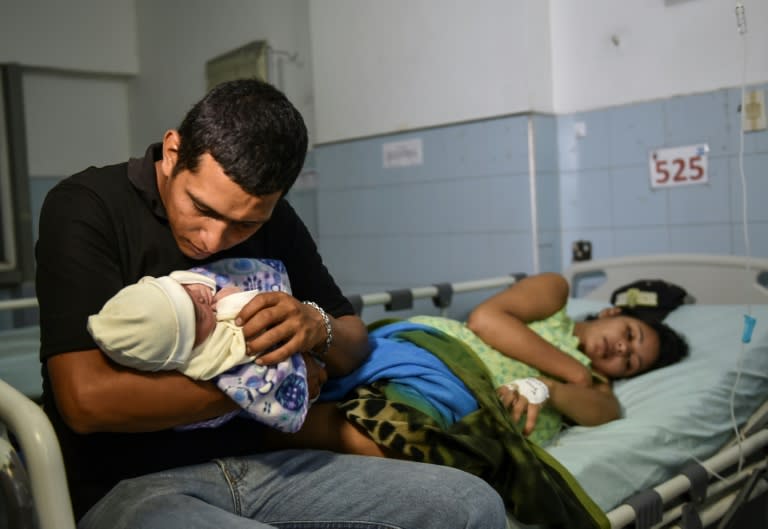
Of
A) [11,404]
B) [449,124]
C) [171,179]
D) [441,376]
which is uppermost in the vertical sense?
[449,124]

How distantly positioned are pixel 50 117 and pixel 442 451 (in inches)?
160

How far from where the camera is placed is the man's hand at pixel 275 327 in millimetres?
1262

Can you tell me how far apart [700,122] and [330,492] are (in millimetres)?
2192

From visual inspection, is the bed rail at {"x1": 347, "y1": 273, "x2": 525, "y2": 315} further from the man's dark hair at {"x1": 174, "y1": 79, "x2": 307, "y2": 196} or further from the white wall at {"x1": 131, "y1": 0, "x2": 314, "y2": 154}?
the white wall at {"x1": 131, "y1": 0, "x2": 314, "y2": 154}

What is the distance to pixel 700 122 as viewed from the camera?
2.92 metres

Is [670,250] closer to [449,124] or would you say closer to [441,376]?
[449,124]

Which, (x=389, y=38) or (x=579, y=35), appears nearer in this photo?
(x=579, y=35)

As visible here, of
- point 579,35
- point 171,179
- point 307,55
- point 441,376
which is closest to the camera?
point 171,179

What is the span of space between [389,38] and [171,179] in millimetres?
2636

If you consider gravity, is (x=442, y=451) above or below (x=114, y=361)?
below

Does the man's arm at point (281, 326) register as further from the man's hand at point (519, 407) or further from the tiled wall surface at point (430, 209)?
the tiled wall surface at point (430, 209)

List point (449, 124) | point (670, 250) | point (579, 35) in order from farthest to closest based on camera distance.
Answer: point (449, 124) → point (579, 35) → point (670, 250)

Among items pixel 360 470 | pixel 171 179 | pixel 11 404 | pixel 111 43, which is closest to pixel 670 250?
pixel 360 470

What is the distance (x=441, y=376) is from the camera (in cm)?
180
